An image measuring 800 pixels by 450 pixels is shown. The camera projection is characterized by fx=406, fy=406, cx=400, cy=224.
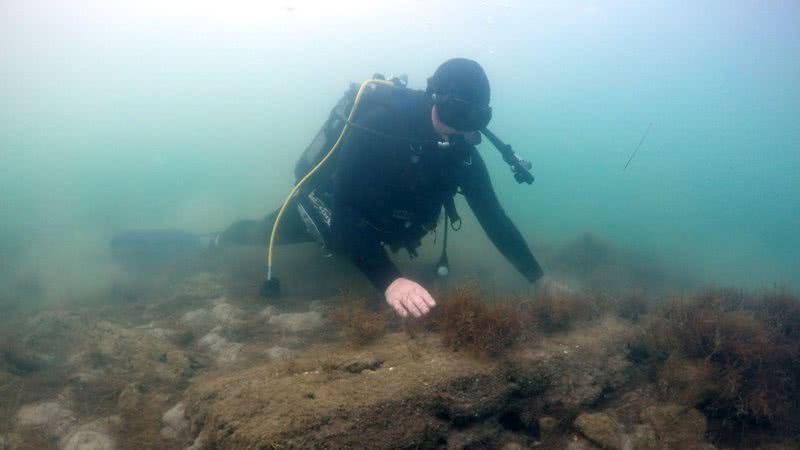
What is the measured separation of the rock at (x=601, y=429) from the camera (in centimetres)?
303

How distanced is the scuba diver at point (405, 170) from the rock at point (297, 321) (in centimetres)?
76

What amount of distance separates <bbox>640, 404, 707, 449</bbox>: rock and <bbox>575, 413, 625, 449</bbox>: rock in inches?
11.0

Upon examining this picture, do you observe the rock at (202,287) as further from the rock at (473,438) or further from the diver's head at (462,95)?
the rock at (473,438)

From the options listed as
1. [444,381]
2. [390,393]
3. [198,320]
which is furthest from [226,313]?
[444,381]

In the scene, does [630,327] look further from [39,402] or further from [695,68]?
[695,68]

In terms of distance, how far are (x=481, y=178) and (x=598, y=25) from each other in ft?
406

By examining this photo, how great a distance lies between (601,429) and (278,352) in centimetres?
300

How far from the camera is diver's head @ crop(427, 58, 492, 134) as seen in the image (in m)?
4.24

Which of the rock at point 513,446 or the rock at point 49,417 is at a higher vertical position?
the rock at point 513,446

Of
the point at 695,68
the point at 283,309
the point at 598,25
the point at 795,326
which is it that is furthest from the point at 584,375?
the point at 695,68

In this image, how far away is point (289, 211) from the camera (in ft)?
22.1

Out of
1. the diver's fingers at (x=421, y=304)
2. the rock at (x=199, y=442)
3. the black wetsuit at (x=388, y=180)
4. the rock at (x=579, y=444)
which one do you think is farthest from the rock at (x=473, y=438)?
the rock at (x=199, y=442)

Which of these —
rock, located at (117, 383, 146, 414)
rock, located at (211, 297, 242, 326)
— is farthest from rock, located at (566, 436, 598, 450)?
rock, located at (211, 297, 242, 326)

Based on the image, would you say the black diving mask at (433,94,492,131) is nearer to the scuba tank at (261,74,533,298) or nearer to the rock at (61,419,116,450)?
the scuba tank at (261,74,533,298)
